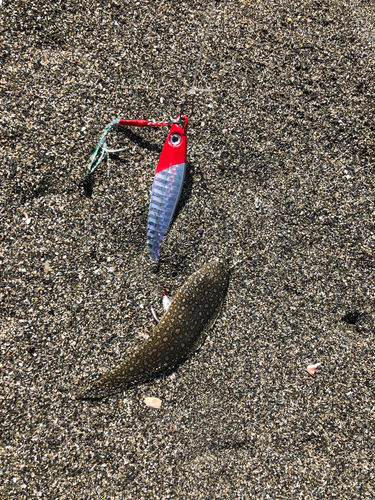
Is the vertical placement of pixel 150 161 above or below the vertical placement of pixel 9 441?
above

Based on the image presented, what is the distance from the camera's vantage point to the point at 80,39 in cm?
255

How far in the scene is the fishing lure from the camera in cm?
247

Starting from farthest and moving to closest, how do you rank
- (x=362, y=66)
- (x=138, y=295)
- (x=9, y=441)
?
(x=362, y=66), (x=138, y=295), (x=9, y=441)

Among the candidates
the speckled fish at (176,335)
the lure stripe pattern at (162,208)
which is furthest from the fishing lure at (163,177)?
the speckled fish at (176,335)

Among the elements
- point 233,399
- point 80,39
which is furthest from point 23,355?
point 80,39

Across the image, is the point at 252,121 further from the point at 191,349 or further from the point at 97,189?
the point at 191,349

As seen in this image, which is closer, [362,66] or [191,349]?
[191,349]

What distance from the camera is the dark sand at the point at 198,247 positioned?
91.4 inches

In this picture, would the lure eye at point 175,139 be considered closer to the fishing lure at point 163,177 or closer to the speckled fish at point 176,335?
the fishing lure at point 163,177

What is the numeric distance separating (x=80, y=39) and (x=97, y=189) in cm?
122

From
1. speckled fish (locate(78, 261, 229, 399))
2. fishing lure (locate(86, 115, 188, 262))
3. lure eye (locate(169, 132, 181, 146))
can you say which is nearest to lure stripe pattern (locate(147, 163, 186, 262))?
fishing lure (locate(86, 115, 188, 262))

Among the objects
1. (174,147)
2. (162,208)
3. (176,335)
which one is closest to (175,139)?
(174,147)

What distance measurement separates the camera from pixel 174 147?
2.46m

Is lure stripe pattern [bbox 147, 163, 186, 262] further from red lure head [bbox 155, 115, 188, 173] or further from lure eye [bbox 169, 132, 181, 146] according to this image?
lure eye [bbox 169, 132, 181, 146]
